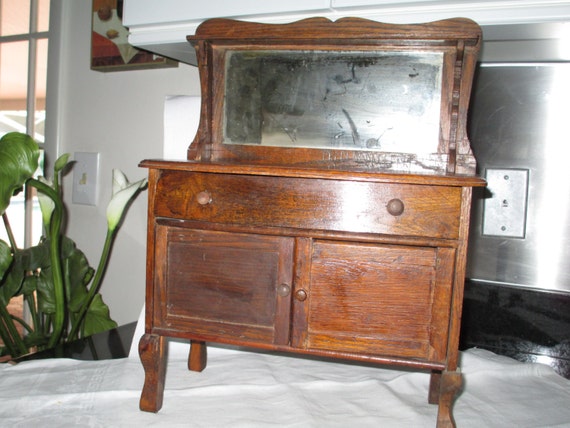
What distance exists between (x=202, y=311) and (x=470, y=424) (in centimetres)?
58

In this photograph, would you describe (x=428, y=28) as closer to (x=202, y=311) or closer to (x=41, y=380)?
(x=202, y=311)

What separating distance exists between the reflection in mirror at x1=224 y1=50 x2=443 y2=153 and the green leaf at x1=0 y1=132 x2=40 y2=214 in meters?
0.54

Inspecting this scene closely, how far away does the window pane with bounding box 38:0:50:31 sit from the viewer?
179cm

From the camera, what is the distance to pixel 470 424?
99 cm

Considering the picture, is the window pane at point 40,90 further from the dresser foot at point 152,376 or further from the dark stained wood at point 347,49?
the dresser foot at point 152,376

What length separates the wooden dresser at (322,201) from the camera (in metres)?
0.87

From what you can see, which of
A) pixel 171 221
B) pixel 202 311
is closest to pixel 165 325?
pixel 202 311

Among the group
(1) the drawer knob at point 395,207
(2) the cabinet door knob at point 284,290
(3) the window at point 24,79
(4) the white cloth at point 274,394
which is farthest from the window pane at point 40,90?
(1) the drawer knob at point 395,207

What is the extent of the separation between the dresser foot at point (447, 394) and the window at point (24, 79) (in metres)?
1.56

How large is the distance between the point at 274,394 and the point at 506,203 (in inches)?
30.1

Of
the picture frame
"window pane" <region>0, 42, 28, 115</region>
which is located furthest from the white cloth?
"window pane" <region>0, 42, 28, 115</region>

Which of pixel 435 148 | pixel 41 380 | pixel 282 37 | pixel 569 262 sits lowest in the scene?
pixel 41 380

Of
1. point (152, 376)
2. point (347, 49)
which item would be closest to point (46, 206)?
point (152, 376)

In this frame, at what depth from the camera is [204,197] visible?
3.04ft
